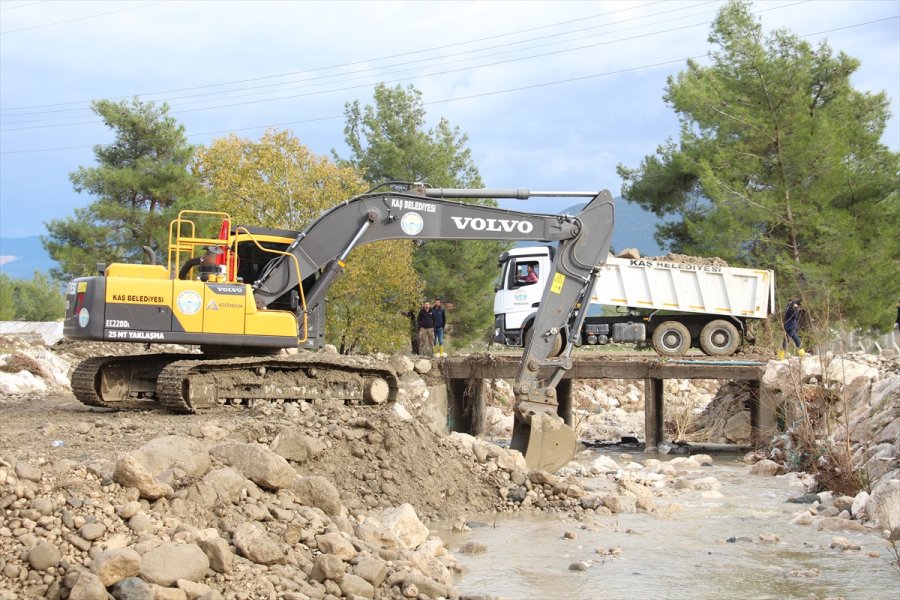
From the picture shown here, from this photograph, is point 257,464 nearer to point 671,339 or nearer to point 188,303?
point 188,303

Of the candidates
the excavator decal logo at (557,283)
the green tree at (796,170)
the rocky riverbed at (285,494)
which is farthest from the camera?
the green tree at (796,170)

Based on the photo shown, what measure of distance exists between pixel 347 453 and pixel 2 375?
12310mm

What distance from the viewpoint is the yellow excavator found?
44.0 feet

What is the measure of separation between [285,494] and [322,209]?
72.6 feet

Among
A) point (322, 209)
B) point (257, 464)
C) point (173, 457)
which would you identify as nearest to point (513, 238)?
point (257, 464)

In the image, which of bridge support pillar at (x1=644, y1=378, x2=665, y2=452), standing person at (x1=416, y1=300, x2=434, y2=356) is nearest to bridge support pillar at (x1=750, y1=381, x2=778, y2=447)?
bridge support pillar at (x1=644, y1=378, x2=665, y2=452)

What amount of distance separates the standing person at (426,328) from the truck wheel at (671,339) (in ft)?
21.3

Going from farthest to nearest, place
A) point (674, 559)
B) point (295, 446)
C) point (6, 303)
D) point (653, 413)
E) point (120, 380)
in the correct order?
1. point (6, 303)
2. point (653, 413)
3. point (120, 380)
4. point (295, 446)
5. point (674, 559)

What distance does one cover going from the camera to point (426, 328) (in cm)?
2853

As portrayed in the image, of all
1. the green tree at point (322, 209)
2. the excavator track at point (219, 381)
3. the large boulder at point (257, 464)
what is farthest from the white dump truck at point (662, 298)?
the large boulder at point (257, 464)

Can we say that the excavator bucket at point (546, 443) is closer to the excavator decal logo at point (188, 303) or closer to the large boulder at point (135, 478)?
the excavator decal logo at point (188, 303)

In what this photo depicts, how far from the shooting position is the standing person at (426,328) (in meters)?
28.1

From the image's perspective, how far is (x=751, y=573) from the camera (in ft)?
33.0

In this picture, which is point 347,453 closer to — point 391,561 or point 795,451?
point 391,561
